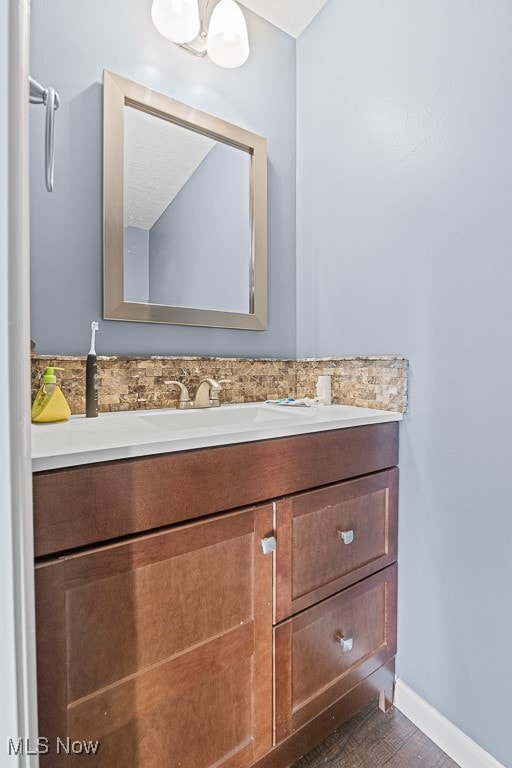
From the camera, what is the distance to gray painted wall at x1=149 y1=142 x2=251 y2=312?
1255 millimetres

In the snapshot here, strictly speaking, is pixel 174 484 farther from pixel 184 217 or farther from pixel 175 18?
pixel 175 18

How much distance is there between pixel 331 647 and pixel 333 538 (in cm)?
29

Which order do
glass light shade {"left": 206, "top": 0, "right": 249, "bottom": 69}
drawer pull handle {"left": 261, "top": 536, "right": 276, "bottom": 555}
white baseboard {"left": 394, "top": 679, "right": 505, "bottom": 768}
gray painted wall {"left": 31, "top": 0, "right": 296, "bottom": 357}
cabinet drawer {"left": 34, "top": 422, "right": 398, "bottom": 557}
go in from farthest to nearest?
glass light shade {"left": 206, "top": 0, "right": 249, "bottom": 69} → gray painted wall {"left": 31, "top": 0, "right": 296, "bottom": 357} → white baseboard {"left": 394, "top": 679, "right": 505, "bottom": 768} → drawer pull handle {"left": 261, "top": 536, "right": 276, "bottom": 555} → cabinet drawer {"left": 34, "top": 422, "right": 398, "bottom": 557}

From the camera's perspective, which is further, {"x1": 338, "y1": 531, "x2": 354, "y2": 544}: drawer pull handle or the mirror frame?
the mirror frame

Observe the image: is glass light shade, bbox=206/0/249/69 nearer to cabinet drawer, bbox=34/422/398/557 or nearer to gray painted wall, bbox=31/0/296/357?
gray painted wall, bbox=31/0/296/357

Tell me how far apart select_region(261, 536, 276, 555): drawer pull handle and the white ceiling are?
1.88m

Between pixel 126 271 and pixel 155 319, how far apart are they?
171 mm

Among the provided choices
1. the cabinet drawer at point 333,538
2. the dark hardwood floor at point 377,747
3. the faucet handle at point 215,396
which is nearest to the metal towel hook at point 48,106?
the faucet handle at point 215,396

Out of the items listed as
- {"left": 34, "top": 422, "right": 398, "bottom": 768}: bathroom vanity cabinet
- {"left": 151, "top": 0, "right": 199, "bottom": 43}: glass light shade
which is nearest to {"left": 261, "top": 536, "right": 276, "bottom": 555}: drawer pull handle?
{"left": 34, "top": 422, "right": 398, "bottom": 768}: bathroom vanity cabinet

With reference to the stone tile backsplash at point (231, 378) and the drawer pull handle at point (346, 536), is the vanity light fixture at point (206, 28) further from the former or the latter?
the drawer pull handle at point (346, 536)

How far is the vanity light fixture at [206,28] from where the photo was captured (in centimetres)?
118

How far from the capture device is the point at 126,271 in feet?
3.85

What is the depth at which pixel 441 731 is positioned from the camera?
102 cm

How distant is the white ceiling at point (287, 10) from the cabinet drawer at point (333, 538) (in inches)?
69.0
